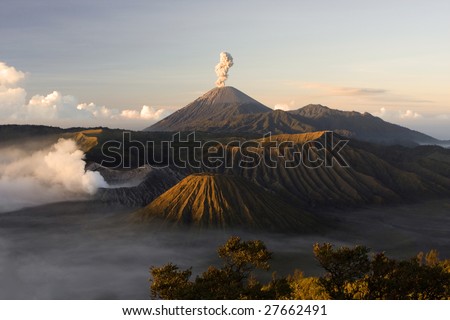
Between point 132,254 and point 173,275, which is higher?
point 173,275

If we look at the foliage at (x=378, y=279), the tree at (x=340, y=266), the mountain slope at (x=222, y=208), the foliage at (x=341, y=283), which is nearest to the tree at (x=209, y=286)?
the foliage at (x=341, y=283)

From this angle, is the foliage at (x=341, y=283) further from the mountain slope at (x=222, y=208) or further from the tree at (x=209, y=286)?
the mountain slope at (x=222, y=208)

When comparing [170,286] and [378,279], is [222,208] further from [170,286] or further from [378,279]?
[378,279]

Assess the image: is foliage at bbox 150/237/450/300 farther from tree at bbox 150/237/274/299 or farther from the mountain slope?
the mountain slope

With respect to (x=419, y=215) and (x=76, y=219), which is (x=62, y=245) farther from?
A: (x=419, y=215)

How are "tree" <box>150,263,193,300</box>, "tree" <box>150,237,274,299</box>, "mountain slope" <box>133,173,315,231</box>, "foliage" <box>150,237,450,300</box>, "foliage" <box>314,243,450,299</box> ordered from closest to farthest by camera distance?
"foliage" <box>314,243,450,299</box> < "foliage" <box>150,237,450,300</box> < "tree" <box>150,237,274,299</box> < "tree" <box>150,263,193,300</box> < "mountain slope" <box>133,173,315,231</box>

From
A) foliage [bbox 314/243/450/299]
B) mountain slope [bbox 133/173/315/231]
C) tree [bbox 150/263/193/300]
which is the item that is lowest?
mountain slope [bbox 133/173/315/231]

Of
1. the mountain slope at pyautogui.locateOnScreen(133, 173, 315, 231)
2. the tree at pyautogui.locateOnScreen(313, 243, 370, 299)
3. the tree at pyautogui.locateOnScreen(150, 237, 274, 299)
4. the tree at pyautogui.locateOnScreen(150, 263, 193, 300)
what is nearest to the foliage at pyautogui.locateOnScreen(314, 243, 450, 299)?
the tree at pyautogui.locateOnScreen(313, 243, 370, 299)

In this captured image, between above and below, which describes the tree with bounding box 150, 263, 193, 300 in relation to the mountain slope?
above
